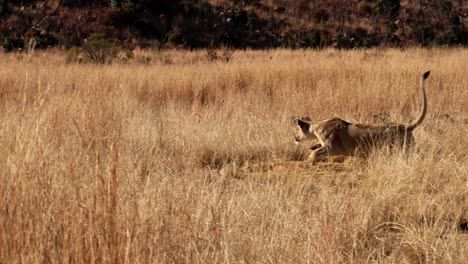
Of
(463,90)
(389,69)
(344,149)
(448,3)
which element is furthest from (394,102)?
(448,3)

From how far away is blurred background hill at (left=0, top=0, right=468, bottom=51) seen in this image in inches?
1192

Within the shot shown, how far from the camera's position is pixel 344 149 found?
17.8ft

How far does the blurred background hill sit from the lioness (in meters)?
24.2

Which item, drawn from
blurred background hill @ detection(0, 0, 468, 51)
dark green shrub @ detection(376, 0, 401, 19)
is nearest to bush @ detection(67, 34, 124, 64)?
blurred background hill @ detection(0, 0, 468, 51)

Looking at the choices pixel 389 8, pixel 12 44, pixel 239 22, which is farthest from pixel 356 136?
pixel 389 8

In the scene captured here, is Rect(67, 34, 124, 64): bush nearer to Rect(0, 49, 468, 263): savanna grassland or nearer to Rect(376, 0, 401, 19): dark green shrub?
Rect(0, 49, 468, 263): savanna grassland

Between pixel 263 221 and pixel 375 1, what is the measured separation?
34.8 m

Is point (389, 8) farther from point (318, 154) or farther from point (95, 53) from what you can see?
point (318, 154)

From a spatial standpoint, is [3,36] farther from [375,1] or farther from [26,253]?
[26,253]

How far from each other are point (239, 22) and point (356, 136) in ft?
94.1

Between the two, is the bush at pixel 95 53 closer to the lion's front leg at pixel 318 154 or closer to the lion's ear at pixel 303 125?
the lion's ear at pixel 303 125

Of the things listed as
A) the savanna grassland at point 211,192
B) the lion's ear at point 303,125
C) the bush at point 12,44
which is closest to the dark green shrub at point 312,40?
the bush at point 12,44

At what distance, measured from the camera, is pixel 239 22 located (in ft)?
109

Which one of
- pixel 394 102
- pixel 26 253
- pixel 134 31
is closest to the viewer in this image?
pixel 26 253
